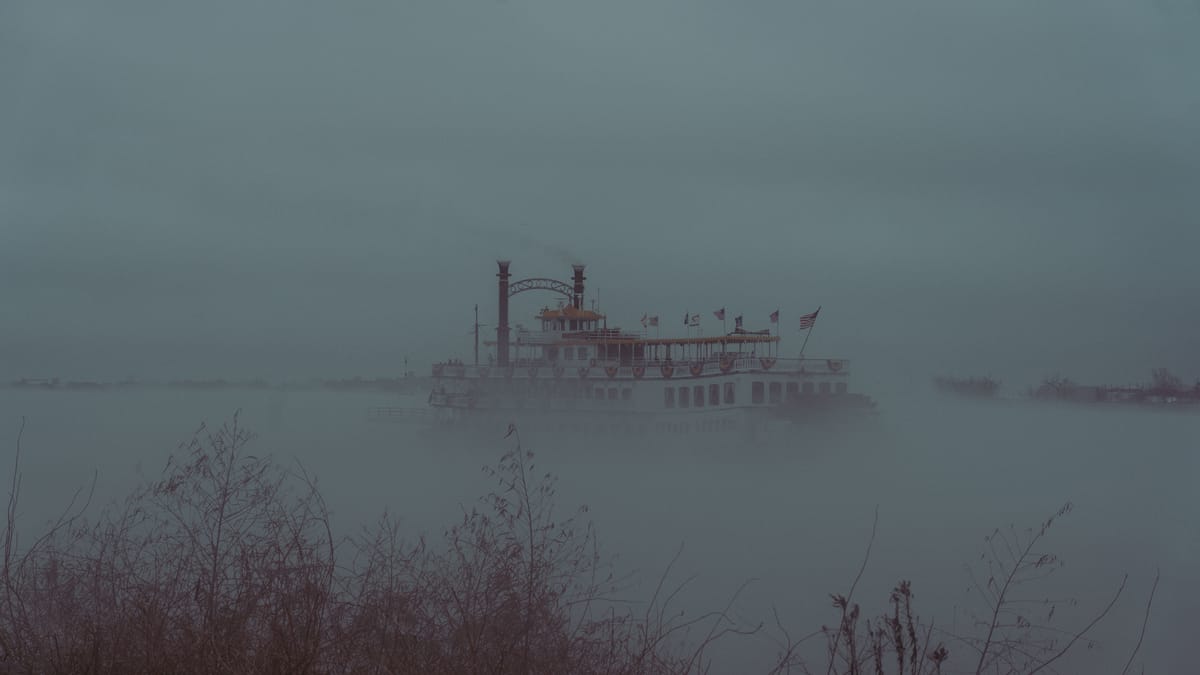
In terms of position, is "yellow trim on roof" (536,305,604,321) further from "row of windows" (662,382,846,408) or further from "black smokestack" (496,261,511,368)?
"row of windows" (662,382,846,408)

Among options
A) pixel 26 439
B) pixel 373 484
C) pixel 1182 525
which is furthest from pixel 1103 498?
pixel 26 439

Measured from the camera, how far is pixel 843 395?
835 inches

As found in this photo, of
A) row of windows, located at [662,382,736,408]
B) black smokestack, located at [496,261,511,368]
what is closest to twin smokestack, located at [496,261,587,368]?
black smokestack, located at [496,261,511,368]

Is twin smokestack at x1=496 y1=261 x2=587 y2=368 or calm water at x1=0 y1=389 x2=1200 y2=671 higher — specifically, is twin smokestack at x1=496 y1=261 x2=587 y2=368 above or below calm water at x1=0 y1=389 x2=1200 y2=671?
above

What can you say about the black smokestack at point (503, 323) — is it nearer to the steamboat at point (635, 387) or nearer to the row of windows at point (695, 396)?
the steamboat at point (635, 387)

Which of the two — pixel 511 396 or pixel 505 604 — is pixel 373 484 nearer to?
pixel 511 396

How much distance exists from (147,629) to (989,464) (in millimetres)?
26480

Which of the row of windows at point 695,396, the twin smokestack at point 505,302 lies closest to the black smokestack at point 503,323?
the twin smokestack at point 505,302

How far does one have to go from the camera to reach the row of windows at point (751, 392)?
19391 mm

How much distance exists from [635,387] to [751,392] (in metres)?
3.11

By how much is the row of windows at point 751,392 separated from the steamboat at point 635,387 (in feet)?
0.08

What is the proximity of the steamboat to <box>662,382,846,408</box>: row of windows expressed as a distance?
0.03m

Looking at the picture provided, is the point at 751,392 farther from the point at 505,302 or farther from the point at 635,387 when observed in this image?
the point at 505,302

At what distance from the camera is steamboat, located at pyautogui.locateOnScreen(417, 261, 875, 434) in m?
19.3
